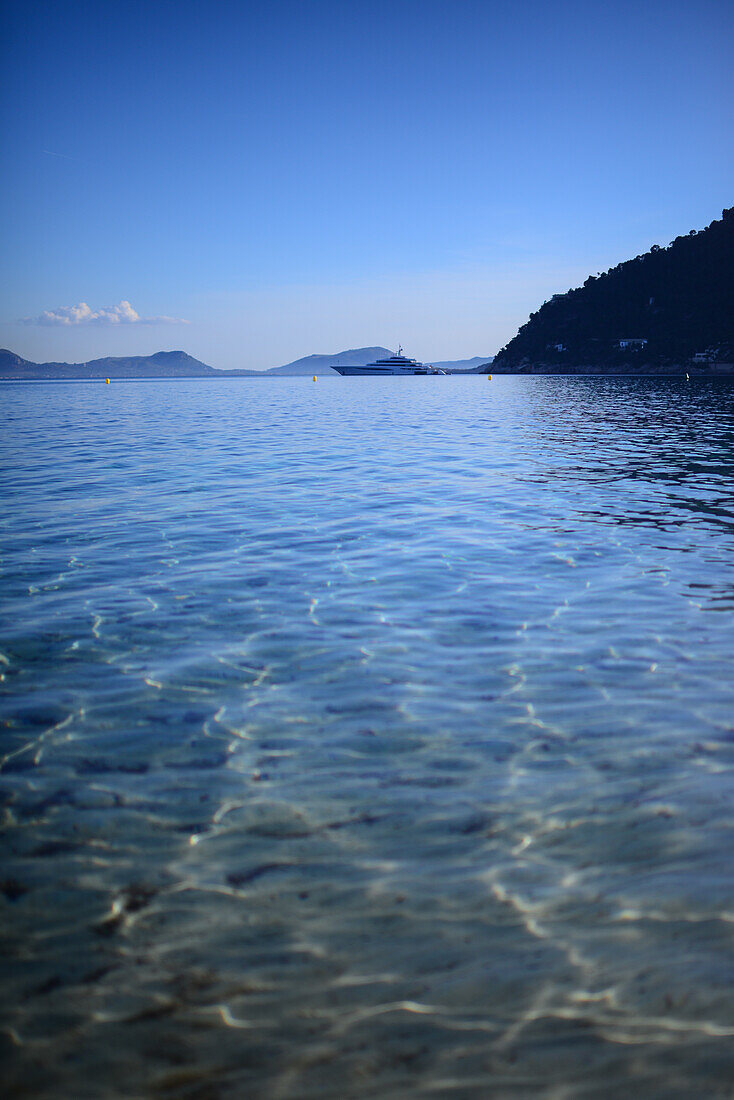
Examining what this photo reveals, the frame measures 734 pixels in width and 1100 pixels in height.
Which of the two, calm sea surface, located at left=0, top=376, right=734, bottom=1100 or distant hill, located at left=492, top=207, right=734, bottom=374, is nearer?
calm sea surface, located at left=0, top=376, right=734, bottom=1100

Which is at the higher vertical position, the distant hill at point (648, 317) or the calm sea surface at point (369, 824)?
the distant hill at point (648, 317)

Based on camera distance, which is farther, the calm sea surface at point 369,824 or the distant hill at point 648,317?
the distant hill at point 648,317

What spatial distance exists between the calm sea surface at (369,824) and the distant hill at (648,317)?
131886mm

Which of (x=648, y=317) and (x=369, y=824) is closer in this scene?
(x=369, y=824)

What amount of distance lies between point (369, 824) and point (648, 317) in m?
168

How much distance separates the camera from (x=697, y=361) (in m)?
124

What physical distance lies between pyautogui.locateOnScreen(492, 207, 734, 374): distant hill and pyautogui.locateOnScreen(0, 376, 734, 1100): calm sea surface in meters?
132

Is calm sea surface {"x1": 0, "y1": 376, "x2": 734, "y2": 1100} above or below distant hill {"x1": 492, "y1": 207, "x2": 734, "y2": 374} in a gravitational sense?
below

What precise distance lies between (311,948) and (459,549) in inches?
287

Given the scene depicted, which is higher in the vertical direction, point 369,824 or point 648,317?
point 648,317

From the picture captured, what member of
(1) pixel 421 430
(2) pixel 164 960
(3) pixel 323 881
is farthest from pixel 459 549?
(1) pixel 421 430

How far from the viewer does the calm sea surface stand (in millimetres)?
2342

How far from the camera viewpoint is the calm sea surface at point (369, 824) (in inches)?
92.2

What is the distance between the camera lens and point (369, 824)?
11.8ft
